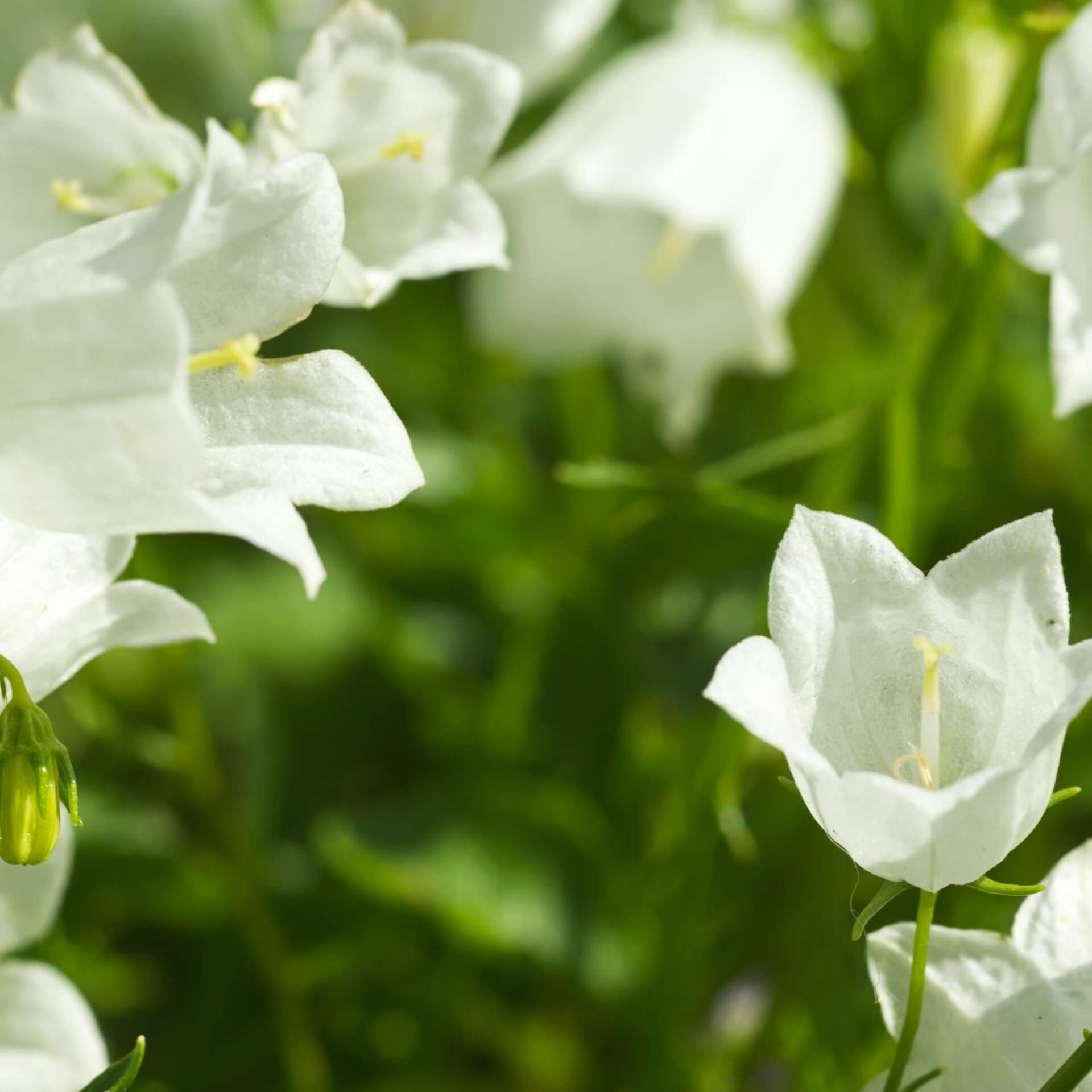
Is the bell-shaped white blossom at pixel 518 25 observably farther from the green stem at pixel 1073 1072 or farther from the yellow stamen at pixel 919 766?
the green stem at pixel 1073 1072

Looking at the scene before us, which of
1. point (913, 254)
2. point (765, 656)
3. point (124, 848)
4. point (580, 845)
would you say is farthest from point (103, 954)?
point (913, 254)

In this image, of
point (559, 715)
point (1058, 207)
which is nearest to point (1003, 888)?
point (1058, 207)

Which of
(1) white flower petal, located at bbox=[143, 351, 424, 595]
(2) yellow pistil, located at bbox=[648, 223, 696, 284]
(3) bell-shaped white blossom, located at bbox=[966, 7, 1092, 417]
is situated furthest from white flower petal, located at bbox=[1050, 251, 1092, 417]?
(2) yellow pistil, located at bbox=[648, 223, 696, 284]

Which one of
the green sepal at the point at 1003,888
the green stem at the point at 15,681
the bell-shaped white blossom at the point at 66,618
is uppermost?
the green stem at the point at 15,681

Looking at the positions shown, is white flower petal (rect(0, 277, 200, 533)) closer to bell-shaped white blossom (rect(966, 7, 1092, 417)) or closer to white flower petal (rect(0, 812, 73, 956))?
white flower petal (rect(0, 812, 73, 956))

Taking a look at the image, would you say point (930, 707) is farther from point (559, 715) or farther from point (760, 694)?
point (559, 715)

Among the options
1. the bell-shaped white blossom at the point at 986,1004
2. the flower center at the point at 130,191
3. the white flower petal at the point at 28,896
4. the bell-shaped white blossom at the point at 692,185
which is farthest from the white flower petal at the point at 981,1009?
the bell-shaped white blossom at the point at 692,185

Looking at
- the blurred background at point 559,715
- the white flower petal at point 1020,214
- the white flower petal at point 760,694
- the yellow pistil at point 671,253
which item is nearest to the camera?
the white flower petal at point 760,694
